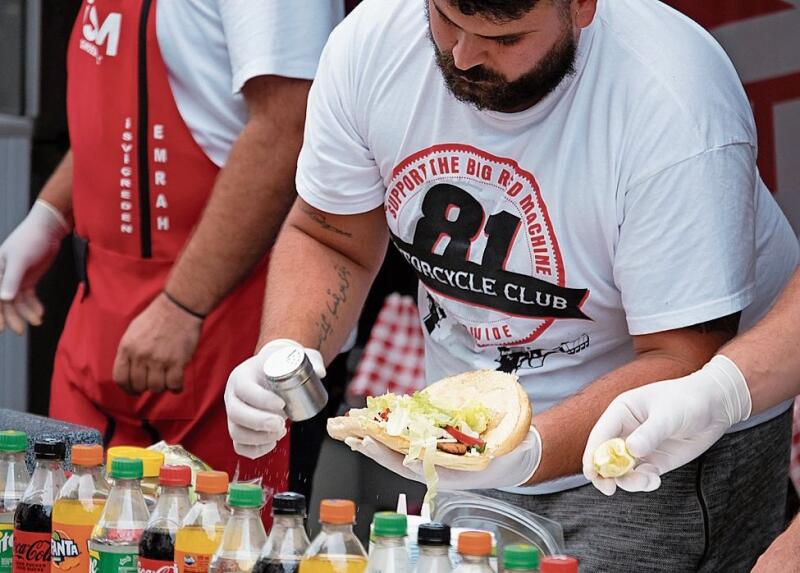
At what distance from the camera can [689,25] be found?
7.75ft

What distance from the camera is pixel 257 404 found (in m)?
2.34

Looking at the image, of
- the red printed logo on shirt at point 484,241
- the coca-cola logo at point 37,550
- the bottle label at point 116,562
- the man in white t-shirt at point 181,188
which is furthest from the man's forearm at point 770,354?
the man in white t-shirt at point 181,188

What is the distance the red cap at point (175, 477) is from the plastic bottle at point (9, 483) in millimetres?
344

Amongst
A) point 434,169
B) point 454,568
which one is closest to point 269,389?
point 434,169

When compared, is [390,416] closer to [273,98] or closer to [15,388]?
[273,98]

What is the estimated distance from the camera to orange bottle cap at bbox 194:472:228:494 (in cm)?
181

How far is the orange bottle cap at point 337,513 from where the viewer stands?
63.7 inches

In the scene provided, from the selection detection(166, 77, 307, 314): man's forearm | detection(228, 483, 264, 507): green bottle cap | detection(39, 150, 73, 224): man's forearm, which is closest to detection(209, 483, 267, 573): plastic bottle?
detection(228, 483, 264, 507): green bottle cap

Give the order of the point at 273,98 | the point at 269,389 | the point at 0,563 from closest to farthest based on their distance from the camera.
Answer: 1. the point at 0,563
2. the point at 269,389
3. the point at 273,98

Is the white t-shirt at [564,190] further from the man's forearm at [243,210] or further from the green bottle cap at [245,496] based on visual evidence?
the green bottle cap at [245,496]

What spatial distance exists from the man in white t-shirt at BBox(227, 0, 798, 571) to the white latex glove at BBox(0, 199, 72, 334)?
1.18 metres

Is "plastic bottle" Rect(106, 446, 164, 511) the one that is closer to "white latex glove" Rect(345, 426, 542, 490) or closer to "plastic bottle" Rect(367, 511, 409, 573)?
"white latex glove" Rect(345, 426, 542, 490)

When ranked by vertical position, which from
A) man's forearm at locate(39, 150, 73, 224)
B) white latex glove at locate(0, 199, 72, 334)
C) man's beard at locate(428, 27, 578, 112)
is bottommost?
white latex glove at locate(0, 199, 72, 334)

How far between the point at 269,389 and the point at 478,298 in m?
0.42
